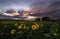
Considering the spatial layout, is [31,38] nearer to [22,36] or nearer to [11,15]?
[22,36]

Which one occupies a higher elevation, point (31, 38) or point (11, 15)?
point (11, 15)

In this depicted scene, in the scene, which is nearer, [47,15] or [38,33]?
[38,33]

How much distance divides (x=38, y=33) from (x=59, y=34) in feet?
0.39

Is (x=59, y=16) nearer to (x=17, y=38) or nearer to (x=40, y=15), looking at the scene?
(x=40, y=15)

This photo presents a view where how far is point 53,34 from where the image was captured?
75 centimetres

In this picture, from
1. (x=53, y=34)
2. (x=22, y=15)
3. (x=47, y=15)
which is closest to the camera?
(x=53, y=34)

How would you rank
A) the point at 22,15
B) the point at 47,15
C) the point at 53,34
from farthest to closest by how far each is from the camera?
the point at 47,15, the point at 22,15, the point at 53,34

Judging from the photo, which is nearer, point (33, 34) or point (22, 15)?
point (33, 34)

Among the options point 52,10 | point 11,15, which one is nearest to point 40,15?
point 52,10

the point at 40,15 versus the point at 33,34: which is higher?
the point at 40,15

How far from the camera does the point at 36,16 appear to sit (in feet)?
6.14

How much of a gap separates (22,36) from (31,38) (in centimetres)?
5

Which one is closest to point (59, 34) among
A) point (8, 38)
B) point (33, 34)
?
point (33, 34)

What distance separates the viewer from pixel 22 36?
0.76 metres
